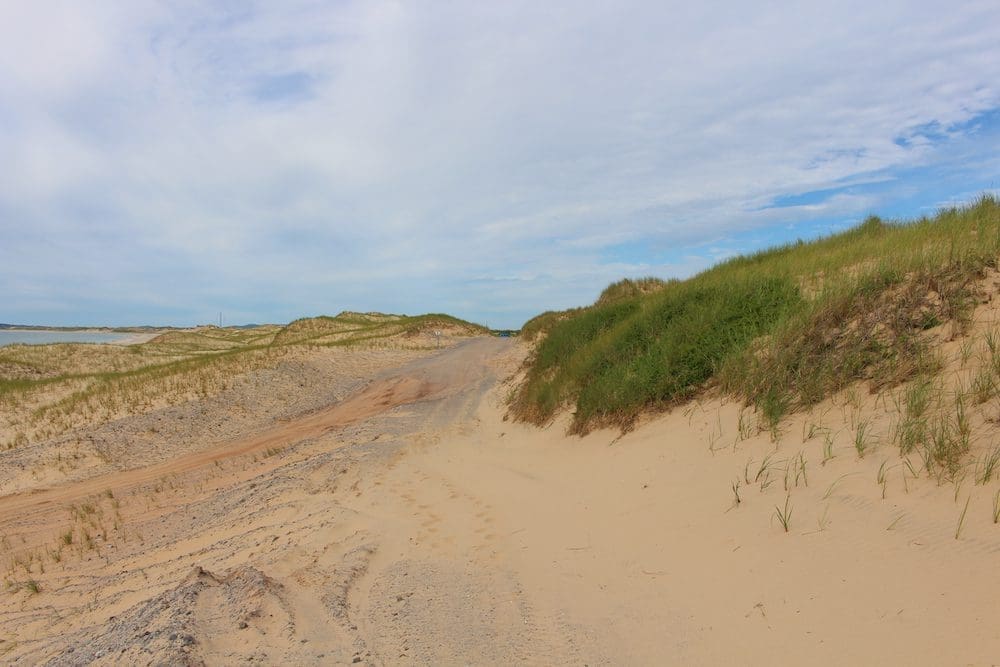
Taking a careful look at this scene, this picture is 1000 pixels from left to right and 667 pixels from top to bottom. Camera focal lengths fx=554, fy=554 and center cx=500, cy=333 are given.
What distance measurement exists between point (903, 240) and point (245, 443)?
14.1 metres

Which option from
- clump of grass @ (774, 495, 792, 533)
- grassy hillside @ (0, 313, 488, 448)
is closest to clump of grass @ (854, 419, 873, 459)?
clump of grass @ (774, 495, 792, 533)

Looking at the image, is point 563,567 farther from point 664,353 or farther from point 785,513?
point 664,353

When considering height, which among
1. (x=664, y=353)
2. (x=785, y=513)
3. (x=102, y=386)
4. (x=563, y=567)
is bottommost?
(x=563, y=567)

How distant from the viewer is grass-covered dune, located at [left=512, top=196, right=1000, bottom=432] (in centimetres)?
552

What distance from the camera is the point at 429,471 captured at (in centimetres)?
871

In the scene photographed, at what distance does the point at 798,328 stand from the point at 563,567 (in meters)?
4.03

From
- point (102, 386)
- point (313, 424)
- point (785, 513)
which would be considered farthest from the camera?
point (102, 386)

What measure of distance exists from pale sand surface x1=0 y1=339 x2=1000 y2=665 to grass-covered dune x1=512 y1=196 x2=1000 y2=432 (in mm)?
483

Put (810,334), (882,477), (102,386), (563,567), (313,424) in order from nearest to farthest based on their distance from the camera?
(882,477) < (563,567) < (810,334) < (313,424) < (102,386)

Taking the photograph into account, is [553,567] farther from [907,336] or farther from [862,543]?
[907,336]

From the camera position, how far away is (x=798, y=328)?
6477 millimetres

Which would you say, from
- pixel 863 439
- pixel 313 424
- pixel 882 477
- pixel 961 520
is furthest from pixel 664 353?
pixel 313 424

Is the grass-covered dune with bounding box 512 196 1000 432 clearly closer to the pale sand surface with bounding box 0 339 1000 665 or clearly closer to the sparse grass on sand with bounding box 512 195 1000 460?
the sparse grass on sand with bounding box 512 195 1000 460

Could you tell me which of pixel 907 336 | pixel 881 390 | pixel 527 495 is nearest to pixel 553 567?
pixel 527 495
